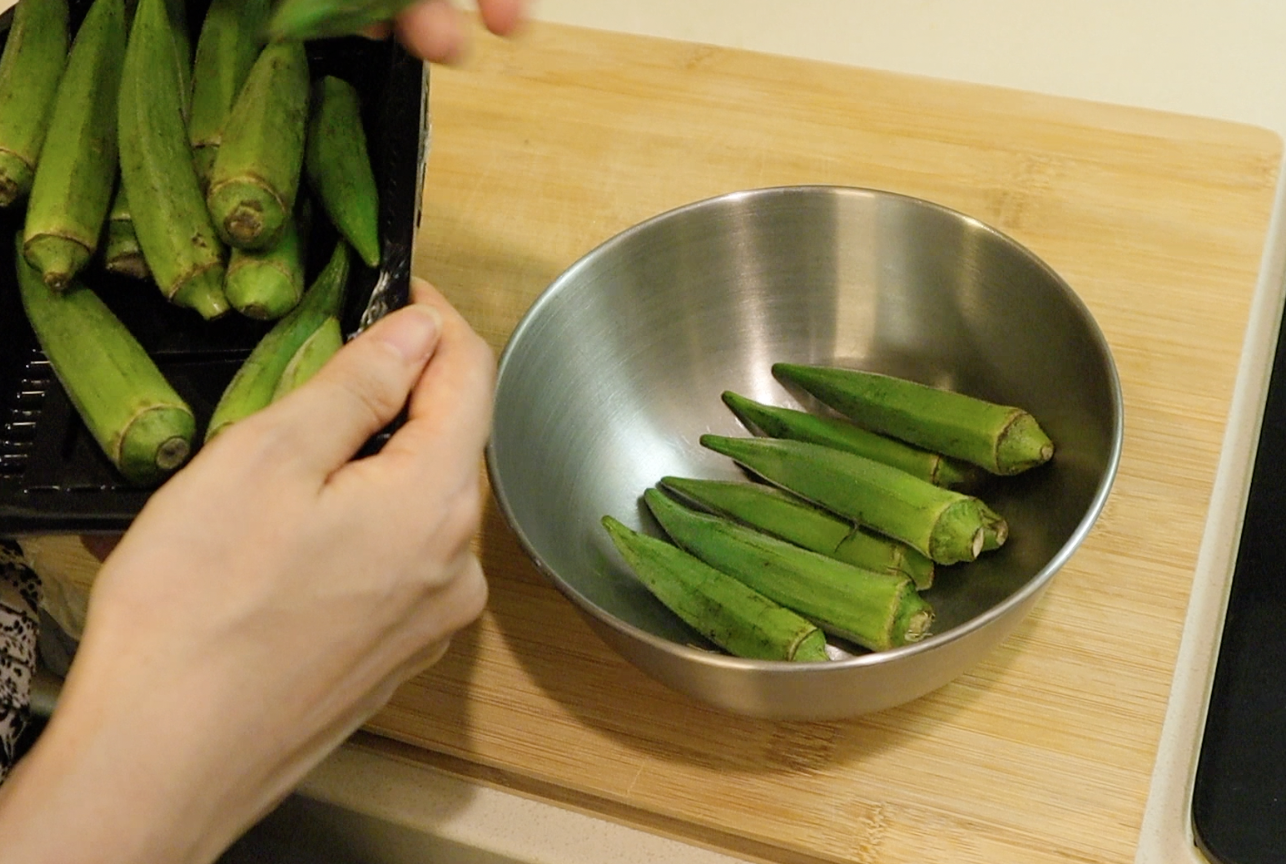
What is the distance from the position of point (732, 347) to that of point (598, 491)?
0.20 m

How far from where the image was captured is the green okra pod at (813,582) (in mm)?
843

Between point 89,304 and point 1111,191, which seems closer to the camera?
point 89,304

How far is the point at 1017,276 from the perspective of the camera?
3.20 feet

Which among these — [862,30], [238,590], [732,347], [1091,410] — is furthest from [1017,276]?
[238,590]

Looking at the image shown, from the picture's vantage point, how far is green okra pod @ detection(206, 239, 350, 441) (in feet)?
2.54

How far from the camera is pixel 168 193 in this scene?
2.77 feet

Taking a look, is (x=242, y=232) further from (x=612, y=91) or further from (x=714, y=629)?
(x=612, y=91)

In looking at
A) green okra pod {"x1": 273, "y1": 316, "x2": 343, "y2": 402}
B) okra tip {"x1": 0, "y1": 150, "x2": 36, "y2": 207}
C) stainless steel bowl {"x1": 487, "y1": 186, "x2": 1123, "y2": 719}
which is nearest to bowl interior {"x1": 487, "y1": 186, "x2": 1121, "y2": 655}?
stainless steel bowl {"x1": 487, "y1": 186, "x2": 1123, "y2": 719}

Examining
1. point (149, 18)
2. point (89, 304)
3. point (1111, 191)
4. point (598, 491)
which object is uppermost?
point (149, 18)

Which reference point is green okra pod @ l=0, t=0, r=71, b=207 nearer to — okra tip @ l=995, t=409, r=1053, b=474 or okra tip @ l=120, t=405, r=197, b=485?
okra tip @ l=120, t=405, r=197, b=485

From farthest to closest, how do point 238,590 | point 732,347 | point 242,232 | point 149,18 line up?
point 732,347
point 149,18
point 242,232
point 238,590

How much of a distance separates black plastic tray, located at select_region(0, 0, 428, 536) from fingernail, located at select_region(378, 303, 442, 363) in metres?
0.06

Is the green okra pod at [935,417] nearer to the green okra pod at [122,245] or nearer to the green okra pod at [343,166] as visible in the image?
the green okra pod at [343,166]

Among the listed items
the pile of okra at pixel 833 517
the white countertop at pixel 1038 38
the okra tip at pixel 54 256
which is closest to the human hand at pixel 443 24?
the okra tip at pixel 54 256
